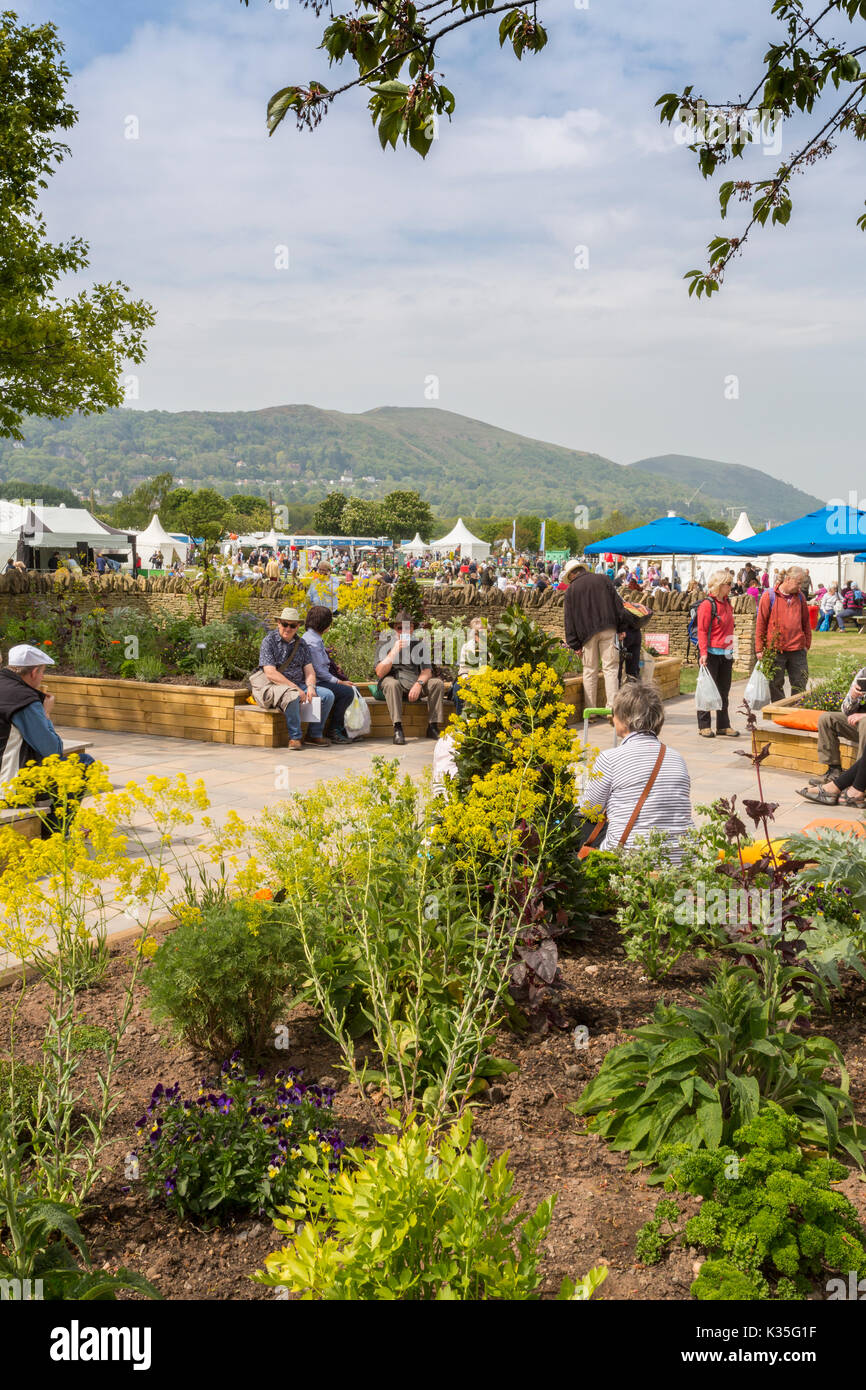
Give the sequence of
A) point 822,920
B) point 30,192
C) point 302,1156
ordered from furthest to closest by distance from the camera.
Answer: point 30,192, point 822,920, point 302,1156

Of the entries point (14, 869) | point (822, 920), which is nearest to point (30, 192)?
point (14, 869)

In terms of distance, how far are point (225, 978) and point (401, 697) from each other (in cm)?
678

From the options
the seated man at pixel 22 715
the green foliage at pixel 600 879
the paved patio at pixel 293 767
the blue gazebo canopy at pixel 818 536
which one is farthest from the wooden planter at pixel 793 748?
the blue gazebo canopy at pixel 818 536

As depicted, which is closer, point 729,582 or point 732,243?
point 732,243

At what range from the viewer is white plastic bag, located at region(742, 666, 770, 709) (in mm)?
10530

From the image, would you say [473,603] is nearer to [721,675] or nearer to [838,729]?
[721,675]

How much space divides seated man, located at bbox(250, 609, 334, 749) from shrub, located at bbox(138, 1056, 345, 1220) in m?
6.62

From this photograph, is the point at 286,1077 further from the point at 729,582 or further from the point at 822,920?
the point at 729,582

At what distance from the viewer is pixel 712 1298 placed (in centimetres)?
197

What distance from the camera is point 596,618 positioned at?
10.3 m

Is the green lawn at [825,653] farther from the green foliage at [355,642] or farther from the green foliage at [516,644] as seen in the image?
the green foliage at [516,644]

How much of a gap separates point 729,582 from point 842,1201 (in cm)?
913

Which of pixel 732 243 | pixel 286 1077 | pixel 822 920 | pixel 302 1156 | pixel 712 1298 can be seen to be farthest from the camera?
pixel 732 243

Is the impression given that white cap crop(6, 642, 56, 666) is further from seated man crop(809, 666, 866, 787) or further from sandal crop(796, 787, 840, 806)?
seated man crop(809, 666, 866, 787)
